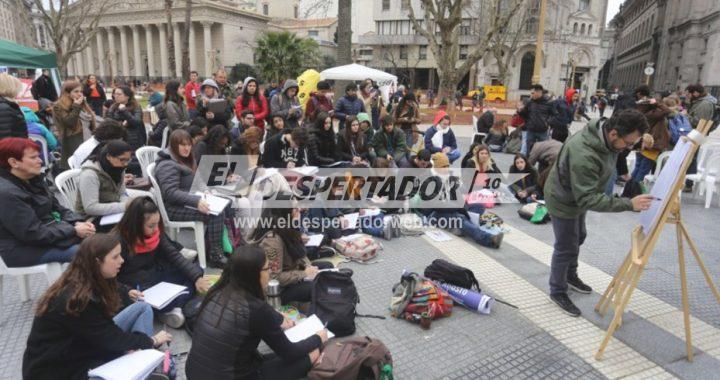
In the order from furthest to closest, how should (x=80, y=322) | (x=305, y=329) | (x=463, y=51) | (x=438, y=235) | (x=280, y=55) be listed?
1. (x=463, y=51)
2. (x=280, y=55)
3. (x=438, y=235)
4. (x=305, y=329)
5. (x=80, y=322)

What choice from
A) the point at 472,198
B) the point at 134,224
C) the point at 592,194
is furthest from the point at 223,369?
the point at 472,198

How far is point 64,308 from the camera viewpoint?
2.15 metres

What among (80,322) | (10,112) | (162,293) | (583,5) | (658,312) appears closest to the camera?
(80,322)

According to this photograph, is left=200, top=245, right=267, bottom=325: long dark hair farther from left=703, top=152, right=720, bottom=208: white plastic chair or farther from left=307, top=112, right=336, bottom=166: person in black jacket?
left=703, top=152, right=720, bottom=208: white plastic chair

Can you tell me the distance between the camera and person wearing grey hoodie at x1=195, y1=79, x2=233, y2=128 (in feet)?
24.6

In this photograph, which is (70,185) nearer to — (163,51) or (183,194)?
(183,194)

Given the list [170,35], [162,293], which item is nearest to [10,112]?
[162,293]

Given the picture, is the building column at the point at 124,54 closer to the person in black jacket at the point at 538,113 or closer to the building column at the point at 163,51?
the building column at the point at 163,51

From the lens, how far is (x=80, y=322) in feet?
7.35

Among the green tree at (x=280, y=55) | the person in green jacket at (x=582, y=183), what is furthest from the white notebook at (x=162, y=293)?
the green tree at (x=280, y=55)

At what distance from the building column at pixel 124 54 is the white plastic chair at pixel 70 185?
63550mm

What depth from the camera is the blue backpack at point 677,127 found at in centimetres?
786

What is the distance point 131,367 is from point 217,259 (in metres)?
2.27

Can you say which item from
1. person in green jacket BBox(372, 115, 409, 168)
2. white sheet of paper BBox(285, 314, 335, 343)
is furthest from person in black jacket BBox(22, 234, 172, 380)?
person in green jacket BBox(372, 115, 409, 168)
